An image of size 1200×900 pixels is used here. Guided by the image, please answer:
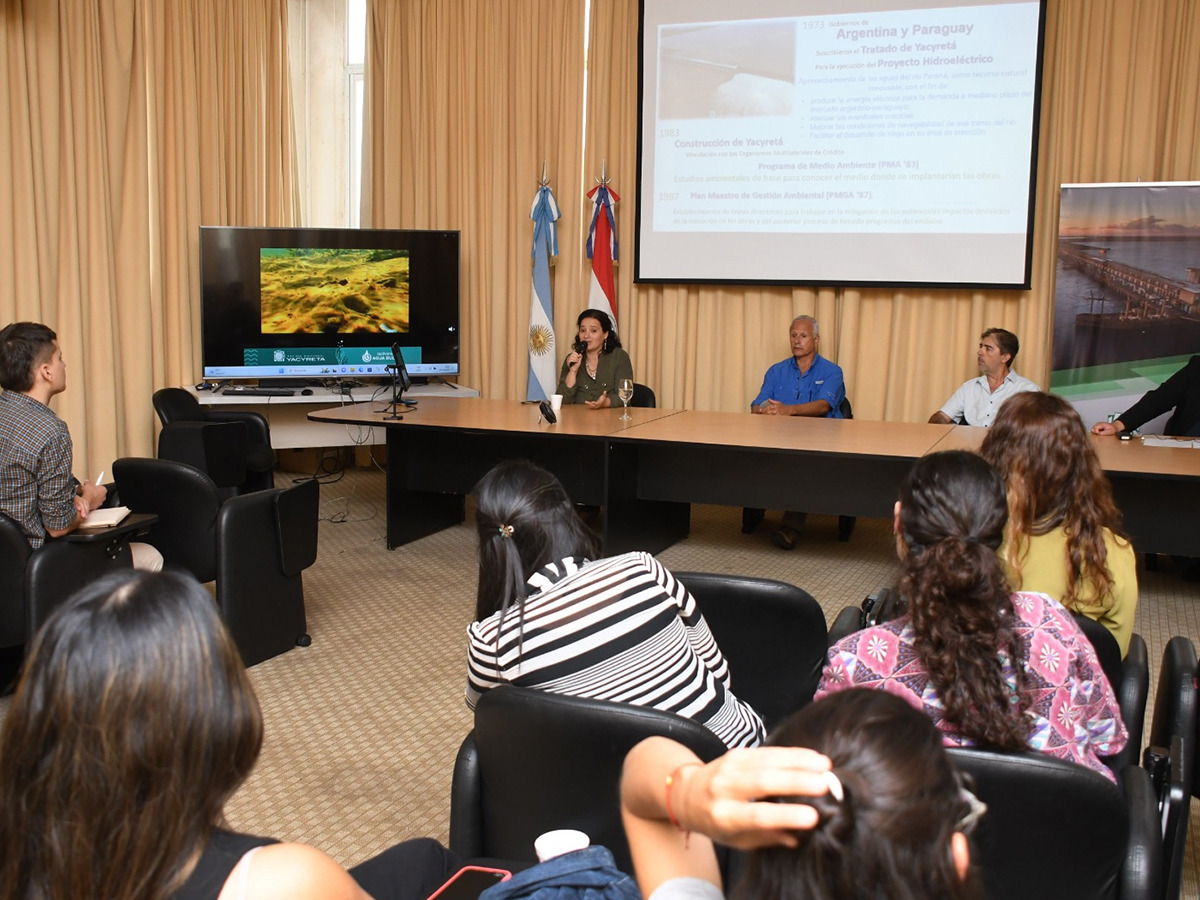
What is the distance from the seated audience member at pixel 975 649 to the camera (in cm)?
143

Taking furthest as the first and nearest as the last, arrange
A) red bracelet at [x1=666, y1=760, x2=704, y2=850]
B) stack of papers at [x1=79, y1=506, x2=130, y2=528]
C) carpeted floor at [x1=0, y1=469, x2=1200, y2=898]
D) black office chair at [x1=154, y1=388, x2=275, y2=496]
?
1. black office chair at [x1=154, y1=388, x2=275, y2=496]
2. stack of papers at [x1=79, y1=506, x2=130, y2=528]
3. carpeted floor at [x1=0, y1=469, x2=1200, y2=898]
4. red bracelet at [x1=666, y1=760, x2=704, y2=850]

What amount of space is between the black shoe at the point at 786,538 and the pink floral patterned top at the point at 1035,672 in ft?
11.8

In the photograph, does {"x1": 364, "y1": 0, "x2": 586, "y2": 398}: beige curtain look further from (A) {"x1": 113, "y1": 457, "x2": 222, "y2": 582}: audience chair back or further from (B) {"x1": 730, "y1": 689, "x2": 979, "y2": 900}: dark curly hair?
(B) {"x1": 730, "y1": 689, "x2": 979, "y2": 900}: dark curly hair

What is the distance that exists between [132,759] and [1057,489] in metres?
1.88

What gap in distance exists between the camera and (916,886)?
0.69 meters

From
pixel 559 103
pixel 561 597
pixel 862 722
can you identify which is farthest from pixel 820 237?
pixel 862 722

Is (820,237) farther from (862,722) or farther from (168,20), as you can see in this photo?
(862,722)

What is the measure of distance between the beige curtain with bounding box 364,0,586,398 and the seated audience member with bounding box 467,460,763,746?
5.02 m

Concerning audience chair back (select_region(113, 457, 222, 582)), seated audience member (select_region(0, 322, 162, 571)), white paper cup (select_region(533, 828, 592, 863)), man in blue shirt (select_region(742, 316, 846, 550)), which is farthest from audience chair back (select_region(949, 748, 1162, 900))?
man in blue shirt (select_region(742, 316, 846, 550))

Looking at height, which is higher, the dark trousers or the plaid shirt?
the plaid shirt

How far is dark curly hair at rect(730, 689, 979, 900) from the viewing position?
2.24ft

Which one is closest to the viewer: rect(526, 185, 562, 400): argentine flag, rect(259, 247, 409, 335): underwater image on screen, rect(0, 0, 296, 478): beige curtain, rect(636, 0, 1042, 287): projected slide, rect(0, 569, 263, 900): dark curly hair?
rect(0, 569, 263, 900): dark curly hair

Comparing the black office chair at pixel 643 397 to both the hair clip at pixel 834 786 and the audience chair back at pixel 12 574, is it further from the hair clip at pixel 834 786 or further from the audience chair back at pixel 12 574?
the hair clip at pixel 834 786

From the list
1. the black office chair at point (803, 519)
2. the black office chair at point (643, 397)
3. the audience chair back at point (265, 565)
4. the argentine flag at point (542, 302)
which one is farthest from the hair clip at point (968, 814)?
the argentine flag at point (542, 302)
